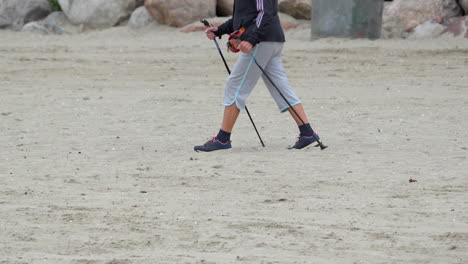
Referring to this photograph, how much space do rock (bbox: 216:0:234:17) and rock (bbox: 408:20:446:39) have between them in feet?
11.3

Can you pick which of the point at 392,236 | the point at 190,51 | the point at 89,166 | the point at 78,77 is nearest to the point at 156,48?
the point at 190,51

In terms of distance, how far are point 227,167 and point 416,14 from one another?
8868 millimetres

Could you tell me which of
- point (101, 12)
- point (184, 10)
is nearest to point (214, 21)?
point (184, 10)

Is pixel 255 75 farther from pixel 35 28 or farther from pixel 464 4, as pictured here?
pixel 35 28

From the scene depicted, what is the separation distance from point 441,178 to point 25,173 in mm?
3074

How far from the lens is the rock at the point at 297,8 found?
1565 cm

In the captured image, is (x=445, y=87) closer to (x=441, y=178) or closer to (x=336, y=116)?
(x=336, y=116)

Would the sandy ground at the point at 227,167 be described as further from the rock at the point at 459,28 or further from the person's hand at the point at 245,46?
the rock at the point at 459,28

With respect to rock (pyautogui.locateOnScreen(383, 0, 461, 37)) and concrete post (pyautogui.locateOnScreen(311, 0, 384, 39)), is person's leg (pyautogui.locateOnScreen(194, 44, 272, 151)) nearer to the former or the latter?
concrete post (pyautogui.locateOnScreen(311, 0, 384, 39))

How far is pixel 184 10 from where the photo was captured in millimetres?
15852

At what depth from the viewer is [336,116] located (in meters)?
9.13

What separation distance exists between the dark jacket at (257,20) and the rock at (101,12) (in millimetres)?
9765

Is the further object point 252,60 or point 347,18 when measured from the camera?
point 347,18

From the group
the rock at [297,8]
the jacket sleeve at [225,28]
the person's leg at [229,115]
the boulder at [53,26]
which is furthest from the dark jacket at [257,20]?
the boulder at [53,26]
